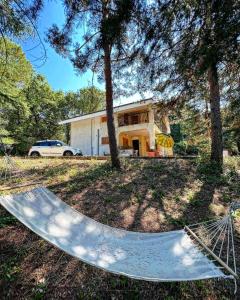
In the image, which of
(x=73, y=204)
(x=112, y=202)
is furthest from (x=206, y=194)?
(x=73, y=204)

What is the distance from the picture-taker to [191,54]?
4.46 m

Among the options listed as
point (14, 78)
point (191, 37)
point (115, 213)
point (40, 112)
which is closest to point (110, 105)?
point (191, 37)

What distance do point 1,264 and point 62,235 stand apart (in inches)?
48.3

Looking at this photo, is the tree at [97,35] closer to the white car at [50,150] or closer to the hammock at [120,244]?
the hammock at [120,244]

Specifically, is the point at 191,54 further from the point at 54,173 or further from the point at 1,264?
the point at 54,173

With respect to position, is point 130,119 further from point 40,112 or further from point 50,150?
point 40,112

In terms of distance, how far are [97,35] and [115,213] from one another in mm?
3791

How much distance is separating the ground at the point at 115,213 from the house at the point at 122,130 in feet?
28.1

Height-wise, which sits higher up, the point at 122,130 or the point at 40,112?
the point at 40,112

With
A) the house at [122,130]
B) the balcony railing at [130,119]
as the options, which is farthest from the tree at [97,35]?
the balcony railing at [130,119]

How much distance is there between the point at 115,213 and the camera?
556 centimetres

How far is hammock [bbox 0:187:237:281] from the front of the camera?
2709mm

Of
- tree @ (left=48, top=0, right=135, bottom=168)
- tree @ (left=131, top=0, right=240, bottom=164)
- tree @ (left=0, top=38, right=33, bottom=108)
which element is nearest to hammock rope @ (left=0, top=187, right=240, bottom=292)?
tree @ (left=131, top=0, right=240, bottom=164)

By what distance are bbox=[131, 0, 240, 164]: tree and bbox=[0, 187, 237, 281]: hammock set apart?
249 cm
